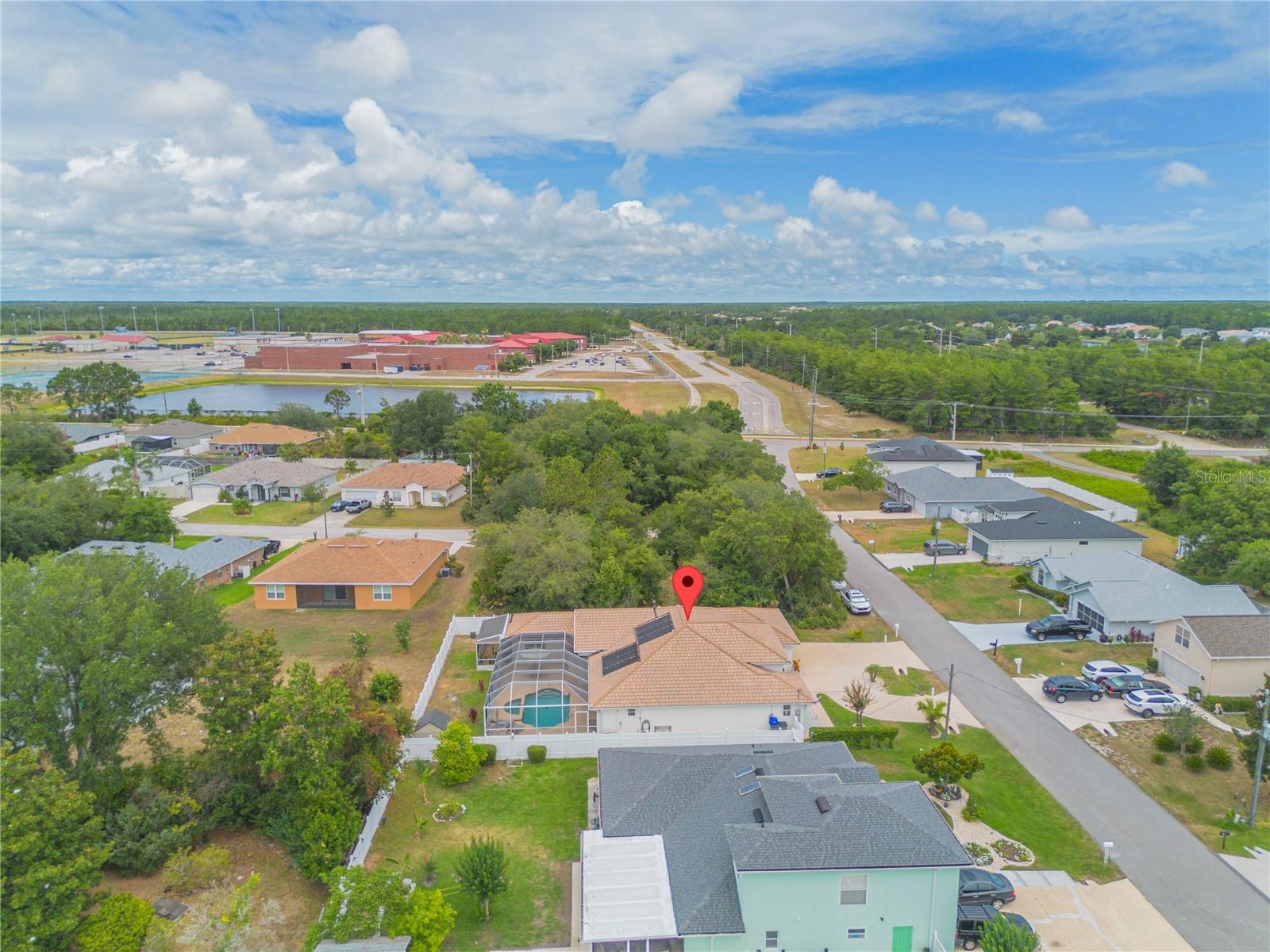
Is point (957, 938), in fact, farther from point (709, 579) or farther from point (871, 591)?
point (871, 591)

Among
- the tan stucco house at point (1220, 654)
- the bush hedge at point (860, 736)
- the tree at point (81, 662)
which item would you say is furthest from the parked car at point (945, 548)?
the tree at point (81, 662)

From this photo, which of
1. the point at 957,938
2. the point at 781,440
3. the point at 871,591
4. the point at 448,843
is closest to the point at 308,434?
the point at 781,440

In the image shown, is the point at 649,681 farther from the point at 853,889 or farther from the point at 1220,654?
the point at 1220,654

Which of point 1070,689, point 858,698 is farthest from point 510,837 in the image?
point 1070,689

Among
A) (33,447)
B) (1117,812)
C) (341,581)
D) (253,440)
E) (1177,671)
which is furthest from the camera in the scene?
(253,440)

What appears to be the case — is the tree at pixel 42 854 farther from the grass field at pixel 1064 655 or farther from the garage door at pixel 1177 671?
the garage door at pixel 1177 671

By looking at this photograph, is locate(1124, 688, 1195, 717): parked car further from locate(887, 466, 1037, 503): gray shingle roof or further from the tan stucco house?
locate(887, 466, 1037, 503): gray shingle roof

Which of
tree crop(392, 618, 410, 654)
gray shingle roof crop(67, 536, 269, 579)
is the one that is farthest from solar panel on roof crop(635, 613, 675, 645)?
gray shingle roof crop(67, 536, 269, 579)
